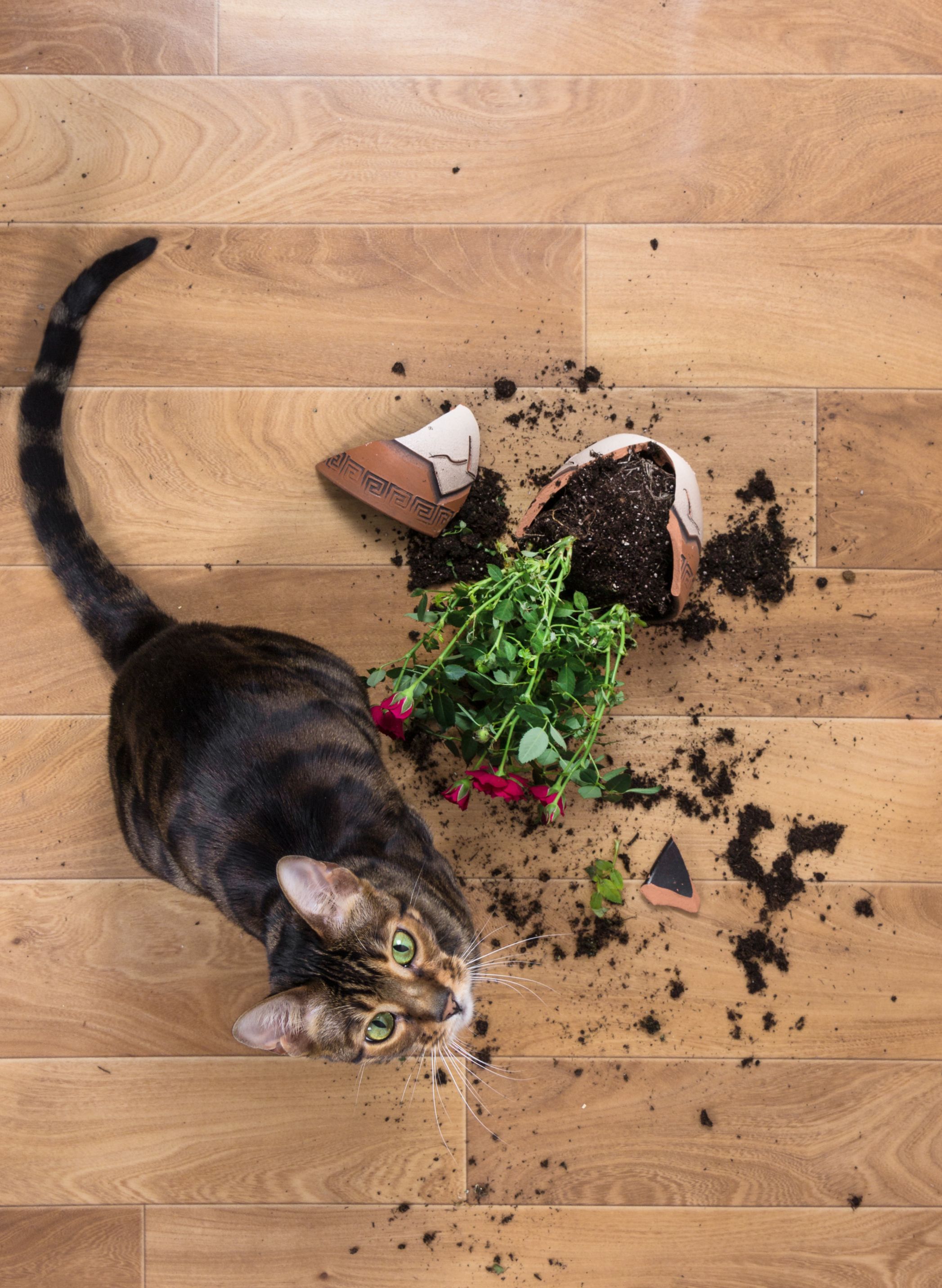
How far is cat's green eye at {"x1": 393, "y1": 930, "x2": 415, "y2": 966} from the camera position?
3.67 feet

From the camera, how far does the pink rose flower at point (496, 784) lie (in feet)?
4.24

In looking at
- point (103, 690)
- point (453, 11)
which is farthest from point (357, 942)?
point (453, 11)

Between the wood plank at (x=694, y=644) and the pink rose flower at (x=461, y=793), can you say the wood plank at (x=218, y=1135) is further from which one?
the wood plank at (x=694, y=644)

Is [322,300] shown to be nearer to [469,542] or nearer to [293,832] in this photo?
[469,542]

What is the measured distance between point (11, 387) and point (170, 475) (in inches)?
13.2

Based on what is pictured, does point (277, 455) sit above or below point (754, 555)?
above

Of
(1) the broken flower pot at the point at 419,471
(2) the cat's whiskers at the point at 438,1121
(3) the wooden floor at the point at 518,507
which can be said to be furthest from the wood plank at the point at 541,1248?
(1) the broken flower pot at the point at 419,471

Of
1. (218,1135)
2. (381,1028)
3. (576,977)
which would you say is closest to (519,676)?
(381,1028)

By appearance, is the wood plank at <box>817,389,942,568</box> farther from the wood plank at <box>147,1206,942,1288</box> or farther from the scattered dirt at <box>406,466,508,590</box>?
the wood plank at <box>147,1206,942,1288</box>

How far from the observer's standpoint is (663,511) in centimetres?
135

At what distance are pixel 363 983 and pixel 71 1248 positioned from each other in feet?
3.30

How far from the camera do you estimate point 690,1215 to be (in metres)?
1.53

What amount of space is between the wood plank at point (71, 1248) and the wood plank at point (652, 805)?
2.05ft

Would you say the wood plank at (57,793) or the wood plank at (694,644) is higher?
the wood plank at (694,644)
